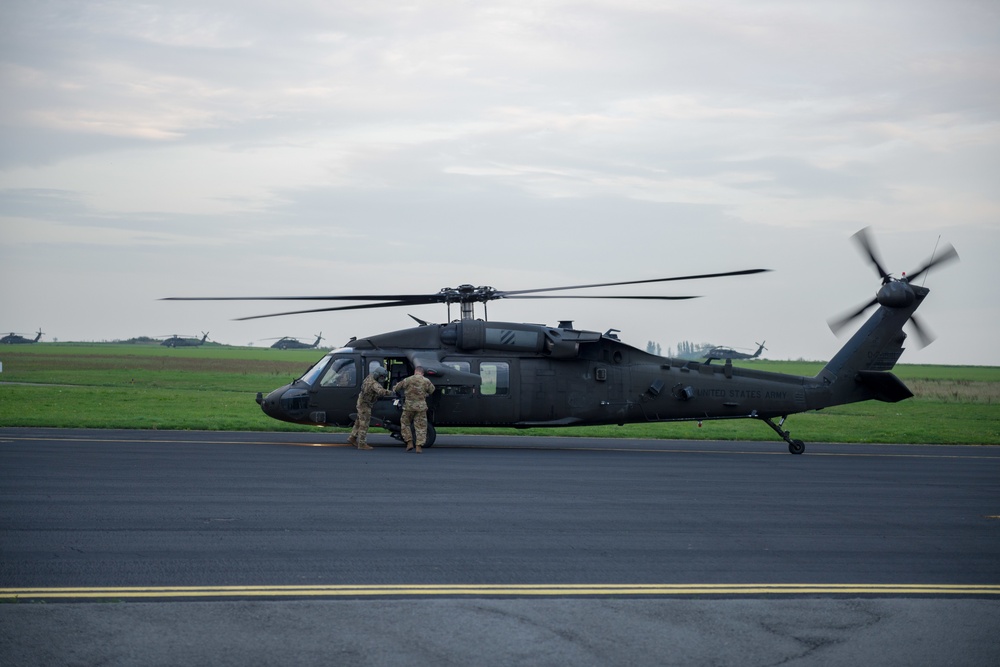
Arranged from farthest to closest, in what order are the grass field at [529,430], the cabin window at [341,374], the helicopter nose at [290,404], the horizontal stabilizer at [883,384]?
the grass field at [529,430]
the horizontal stabilizer at [883,384]
the cabin window at [341,374]
the helicopter nose at [290,404]

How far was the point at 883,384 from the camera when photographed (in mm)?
23516

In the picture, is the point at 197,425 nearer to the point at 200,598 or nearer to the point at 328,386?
the point at 328,386

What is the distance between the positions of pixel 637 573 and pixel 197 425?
18236 mm

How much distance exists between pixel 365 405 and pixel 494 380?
3055 mm

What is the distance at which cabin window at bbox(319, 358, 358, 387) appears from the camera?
2189 cm

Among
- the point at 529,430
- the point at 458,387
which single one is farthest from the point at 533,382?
the point at 529,430

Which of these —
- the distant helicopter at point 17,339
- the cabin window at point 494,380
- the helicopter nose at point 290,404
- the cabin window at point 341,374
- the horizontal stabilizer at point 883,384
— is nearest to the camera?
the helicopter nose at point 290,404

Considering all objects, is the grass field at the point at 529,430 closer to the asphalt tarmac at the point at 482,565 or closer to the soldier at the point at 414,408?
the soldier at the point at 414,408

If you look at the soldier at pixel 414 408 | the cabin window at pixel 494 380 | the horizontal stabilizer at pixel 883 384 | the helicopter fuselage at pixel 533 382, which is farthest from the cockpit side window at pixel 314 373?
the horizontal stabilizer at pixel 883 384

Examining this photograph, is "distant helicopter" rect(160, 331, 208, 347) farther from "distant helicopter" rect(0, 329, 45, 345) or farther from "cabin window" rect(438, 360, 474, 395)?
"cabin window" rect(438, 360, 474, 395)

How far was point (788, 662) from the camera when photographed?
6.14 meters

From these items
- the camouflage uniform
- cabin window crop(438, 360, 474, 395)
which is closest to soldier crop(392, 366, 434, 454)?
the camouflage uniform

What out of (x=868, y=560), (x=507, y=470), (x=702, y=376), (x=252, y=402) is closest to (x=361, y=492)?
(x=507, y=470)

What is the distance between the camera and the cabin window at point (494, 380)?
2241 centimetres
